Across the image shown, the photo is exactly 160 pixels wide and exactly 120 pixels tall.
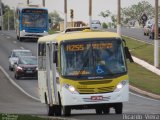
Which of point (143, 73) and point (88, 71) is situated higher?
point (88, 71)

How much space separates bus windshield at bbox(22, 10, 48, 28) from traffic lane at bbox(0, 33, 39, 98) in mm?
2387

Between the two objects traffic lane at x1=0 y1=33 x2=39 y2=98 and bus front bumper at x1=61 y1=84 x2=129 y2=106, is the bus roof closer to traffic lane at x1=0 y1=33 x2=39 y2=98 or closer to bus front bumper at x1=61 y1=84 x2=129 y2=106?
bus front bumper at x1=61 y1=84 x2=129 y2=106

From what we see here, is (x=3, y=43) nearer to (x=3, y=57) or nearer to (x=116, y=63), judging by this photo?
(x=3, y=57)

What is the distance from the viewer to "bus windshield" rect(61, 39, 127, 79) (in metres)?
23.9

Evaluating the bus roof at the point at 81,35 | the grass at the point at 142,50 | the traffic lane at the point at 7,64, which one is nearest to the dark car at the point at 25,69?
the traffic lane at the point at 7,64

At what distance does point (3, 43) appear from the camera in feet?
258

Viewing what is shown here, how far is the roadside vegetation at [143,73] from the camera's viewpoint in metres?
42.8

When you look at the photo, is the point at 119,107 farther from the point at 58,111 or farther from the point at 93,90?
the point at 58,111

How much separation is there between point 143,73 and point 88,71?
25965 millimetres

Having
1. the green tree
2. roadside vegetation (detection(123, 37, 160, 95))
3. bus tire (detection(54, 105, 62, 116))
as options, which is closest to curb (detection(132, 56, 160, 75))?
roadside vegetation (detection(123, 37, 160, 95))

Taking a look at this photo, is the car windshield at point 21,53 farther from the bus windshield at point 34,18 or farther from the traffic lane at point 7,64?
the bus windshield at point 34,18

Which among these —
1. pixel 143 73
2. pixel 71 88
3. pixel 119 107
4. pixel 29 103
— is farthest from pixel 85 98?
pixel 143 73

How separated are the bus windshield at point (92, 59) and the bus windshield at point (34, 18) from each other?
4897 cm

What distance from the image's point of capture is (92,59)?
24.1 meters
